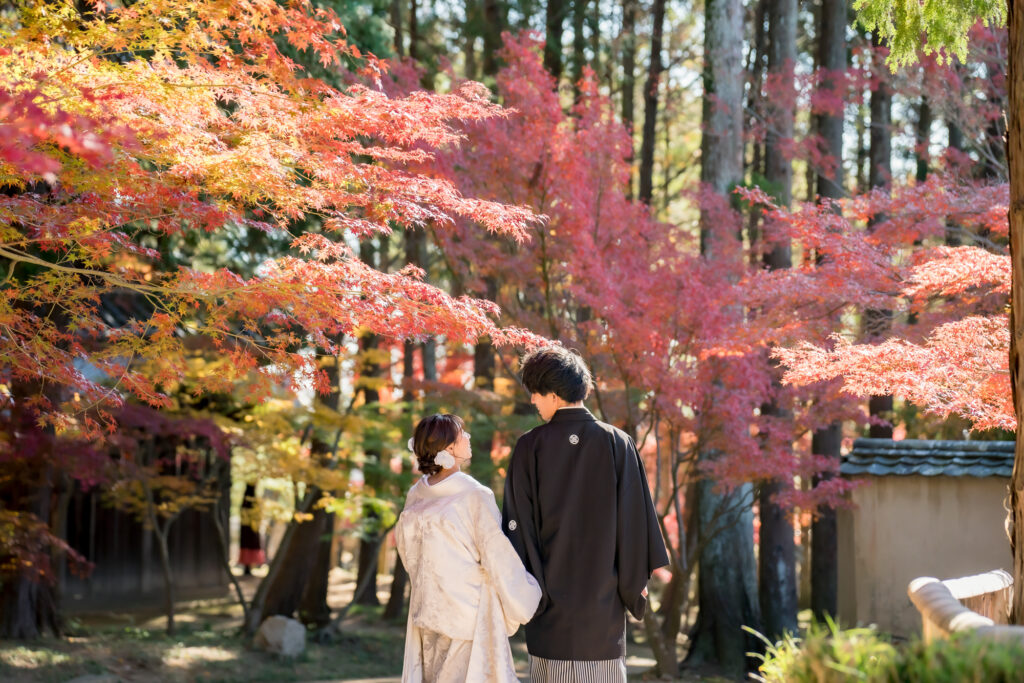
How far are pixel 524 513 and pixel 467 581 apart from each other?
0.33 m

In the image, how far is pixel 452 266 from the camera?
854cm

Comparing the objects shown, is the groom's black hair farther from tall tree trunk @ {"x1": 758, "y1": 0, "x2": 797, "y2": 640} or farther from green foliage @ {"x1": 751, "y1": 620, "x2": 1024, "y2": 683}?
tall tree trunk @ {"x1": 758, "y1": 0, "x2": 797, "y2": 640}

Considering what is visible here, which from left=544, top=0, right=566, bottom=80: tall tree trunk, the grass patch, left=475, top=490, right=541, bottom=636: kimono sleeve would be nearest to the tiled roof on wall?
the grass patch

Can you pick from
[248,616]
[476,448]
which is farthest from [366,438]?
[248,616]

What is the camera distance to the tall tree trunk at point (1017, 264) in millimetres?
3814

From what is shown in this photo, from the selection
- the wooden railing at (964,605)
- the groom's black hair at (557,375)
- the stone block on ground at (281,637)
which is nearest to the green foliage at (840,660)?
the wooden railing at (964,605)

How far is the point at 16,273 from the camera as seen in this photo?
6941mm

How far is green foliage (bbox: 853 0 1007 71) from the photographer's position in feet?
15.4

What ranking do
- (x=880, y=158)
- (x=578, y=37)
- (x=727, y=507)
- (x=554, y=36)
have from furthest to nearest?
(x=578, y=37) < (x=880, y=158) < (x=554, y=36) < (x=727, y=507)

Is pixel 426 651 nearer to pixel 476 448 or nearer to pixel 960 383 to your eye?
pixel 960 383

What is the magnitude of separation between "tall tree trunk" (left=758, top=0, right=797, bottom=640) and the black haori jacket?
7811 mm

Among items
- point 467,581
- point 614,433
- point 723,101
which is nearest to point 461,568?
point 467,581

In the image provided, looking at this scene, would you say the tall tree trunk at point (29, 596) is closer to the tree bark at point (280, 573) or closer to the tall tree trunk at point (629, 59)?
the tree bark at point (280, 573)

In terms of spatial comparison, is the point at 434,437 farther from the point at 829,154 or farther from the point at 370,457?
the point at 829,154
